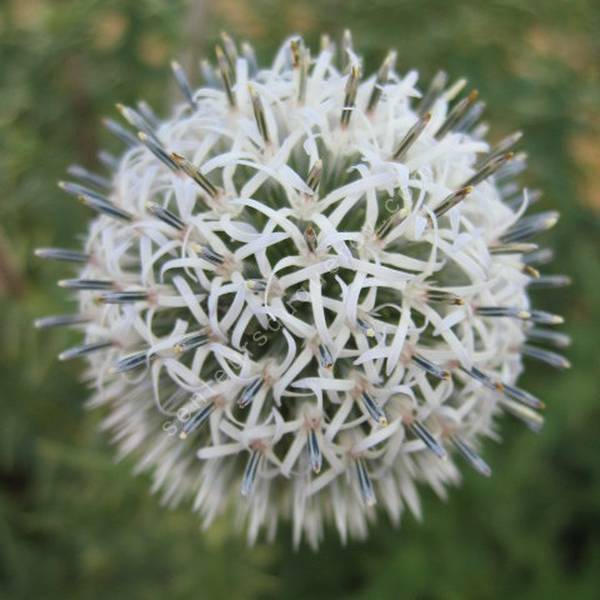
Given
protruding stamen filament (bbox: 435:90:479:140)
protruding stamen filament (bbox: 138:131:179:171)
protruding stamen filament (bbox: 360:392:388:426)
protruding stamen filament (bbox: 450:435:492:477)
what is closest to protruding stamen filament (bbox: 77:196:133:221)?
protruding stamen filament (bbox: 138:131:179:171)

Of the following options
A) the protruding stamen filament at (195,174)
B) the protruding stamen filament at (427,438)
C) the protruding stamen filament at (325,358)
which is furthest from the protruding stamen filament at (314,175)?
the protruding stamen filament at (427,438)

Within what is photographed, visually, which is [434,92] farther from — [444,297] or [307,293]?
[307,293]

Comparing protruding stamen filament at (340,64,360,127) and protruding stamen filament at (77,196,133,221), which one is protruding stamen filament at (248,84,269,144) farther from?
protruding stamen filament at (77,196,133,221)

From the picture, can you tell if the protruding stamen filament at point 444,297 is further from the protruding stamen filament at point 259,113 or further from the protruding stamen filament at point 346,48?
the protruding stamen filament at point 346,48

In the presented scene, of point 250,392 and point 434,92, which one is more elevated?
point 434,92

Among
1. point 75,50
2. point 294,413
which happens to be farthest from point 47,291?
point 294,413

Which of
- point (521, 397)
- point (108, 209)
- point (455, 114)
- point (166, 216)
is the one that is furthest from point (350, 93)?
point (521, 397)
